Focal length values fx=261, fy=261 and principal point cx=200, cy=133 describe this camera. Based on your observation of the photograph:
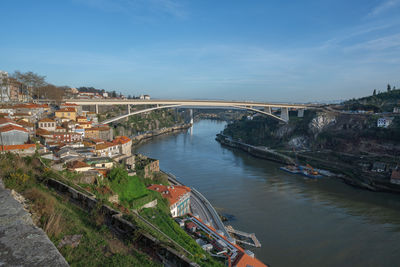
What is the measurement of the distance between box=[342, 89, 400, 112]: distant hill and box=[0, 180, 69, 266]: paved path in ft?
69.0

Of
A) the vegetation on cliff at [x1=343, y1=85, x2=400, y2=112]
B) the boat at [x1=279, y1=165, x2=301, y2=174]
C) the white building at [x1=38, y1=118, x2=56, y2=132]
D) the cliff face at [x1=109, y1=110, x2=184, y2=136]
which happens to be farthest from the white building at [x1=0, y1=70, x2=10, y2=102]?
the vegetation on cliff at [x1=343, y1=85, x2=400, y2=112]

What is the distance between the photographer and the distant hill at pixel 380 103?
17991 millimetres

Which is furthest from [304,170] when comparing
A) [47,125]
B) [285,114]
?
[47,125]

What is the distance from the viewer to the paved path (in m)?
1.06

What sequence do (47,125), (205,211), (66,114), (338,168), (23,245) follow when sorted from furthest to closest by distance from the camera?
(66,114), (338,168), (47,125), (205,211), (23,245)

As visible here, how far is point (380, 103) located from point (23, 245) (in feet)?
79.4

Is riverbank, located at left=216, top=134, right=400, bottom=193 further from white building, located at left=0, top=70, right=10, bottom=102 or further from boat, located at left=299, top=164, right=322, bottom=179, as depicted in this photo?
white building, located at left=0, top=70, right=10, bottom=102

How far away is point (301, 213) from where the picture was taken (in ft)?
24.6

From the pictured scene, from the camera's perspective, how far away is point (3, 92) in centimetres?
1360

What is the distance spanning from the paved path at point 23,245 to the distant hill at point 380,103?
21037 millimetres

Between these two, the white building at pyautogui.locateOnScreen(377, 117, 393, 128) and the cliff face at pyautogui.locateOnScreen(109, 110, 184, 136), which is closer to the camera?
the white building at pyautogui.locateOnScreen(377, 117, 393, 128)

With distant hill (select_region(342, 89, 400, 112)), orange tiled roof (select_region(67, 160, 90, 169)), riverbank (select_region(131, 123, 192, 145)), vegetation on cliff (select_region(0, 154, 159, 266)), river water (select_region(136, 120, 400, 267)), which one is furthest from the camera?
riverbank (select_region(131, 123, 192, 145))

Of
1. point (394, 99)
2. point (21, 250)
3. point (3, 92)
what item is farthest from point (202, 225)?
point (394, 99)

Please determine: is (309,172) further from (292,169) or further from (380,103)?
(380,103)
